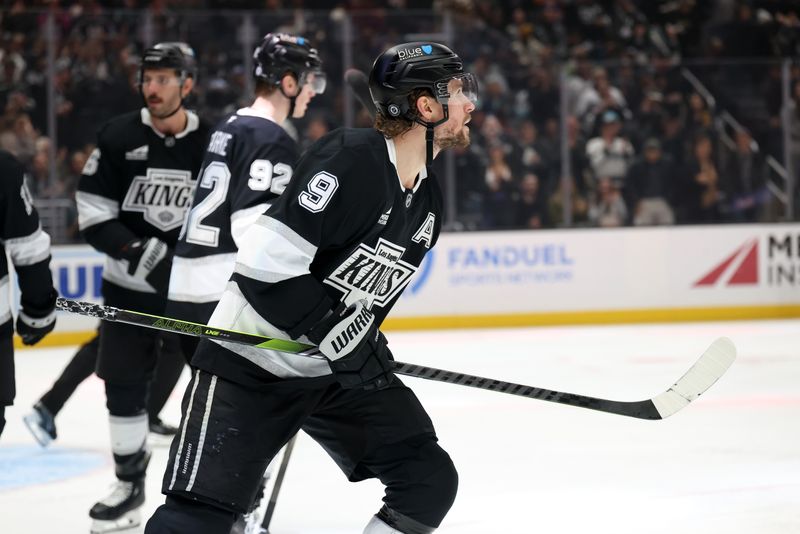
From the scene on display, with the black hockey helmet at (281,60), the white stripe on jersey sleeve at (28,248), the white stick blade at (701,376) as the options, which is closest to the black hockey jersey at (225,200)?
the black hockey helmet at (281,60)

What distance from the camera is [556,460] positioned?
402 centimetres

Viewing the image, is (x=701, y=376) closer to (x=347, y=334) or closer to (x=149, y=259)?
(x=347, y=334)

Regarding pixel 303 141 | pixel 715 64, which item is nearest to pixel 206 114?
pixel 303 141

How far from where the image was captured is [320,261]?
6.64ft

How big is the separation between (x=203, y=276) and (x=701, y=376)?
127cm

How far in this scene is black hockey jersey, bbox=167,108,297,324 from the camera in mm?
2740

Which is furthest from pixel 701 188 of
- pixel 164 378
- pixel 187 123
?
pixel 187 123

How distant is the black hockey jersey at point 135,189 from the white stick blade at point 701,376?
1587mm

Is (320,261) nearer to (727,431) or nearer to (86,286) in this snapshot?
(727,431)

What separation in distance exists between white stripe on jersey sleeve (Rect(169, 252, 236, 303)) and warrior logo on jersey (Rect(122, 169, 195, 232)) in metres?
0.42

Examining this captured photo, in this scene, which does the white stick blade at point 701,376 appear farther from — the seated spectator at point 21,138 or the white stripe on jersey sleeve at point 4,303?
the seated spectator at point 21,138

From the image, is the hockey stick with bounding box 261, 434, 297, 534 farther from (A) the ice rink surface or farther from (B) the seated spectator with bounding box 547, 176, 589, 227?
(B) the seated spectator with bounding box 547, 176, 589, 227

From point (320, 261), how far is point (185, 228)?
1.01m

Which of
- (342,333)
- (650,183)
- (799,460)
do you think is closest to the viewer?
(342,333)
